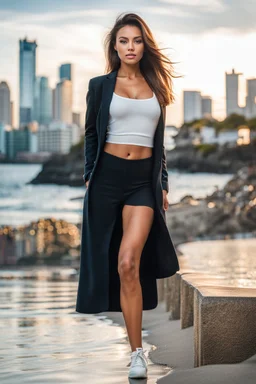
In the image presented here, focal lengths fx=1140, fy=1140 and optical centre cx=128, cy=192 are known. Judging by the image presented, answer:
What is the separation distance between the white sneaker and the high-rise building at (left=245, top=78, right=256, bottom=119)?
280ft

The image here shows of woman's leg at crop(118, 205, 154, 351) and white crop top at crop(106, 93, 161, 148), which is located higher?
white crop top at crop(106, 93, 161, 148)

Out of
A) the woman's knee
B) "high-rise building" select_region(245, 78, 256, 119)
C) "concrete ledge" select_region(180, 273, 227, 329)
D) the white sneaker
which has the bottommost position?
the white sneaker

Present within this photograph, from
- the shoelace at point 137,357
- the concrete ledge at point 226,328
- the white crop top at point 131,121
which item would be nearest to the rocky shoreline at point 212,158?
the white crop top at point 131,121

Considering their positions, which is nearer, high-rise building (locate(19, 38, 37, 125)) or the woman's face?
the woman's face

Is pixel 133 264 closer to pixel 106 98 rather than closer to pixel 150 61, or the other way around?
pixel 106 98

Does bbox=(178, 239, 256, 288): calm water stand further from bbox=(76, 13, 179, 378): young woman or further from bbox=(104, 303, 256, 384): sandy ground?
bbox=(76, 13, 179, 378): young woman

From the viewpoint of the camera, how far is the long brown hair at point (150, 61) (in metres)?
5.08

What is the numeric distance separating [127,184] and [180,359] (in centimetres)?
83

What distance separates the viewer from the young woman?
4.90m

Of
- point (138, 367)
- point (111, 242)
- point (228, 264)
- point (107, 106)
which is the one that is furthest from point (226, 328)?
point (228, 264)

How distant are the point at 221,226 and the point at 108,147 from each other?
3365 centimetres

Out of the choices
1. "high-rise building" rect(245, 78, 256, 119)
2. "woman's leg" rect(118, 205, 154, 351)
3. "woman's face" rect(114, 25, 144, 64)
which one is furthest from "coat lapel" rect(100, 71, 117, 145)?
"high-rise building" rect(245, 78, 256, 119)

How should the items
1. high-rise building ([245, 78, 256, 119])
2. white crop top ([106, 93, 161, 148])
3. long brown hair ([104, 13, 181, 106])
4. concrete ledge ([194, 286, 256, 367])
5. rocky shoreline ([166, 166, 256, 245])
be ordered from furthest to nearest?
high-rise building ([245, 78, 256, 119]) → rocky shoreline ([166, 166, 256, 245]) → long brown hair ([104, 13, 181, 106]) → white crop top ([106, 93, 161, 148]) → concrete ledge ([194, 286, 256, 367])

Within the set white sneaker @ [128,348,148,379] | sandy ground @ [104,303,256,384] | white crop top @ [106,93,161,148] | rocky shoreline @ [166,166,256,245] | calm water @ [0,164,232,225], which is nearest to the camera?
sandy ground @ [104,303,256,384]
